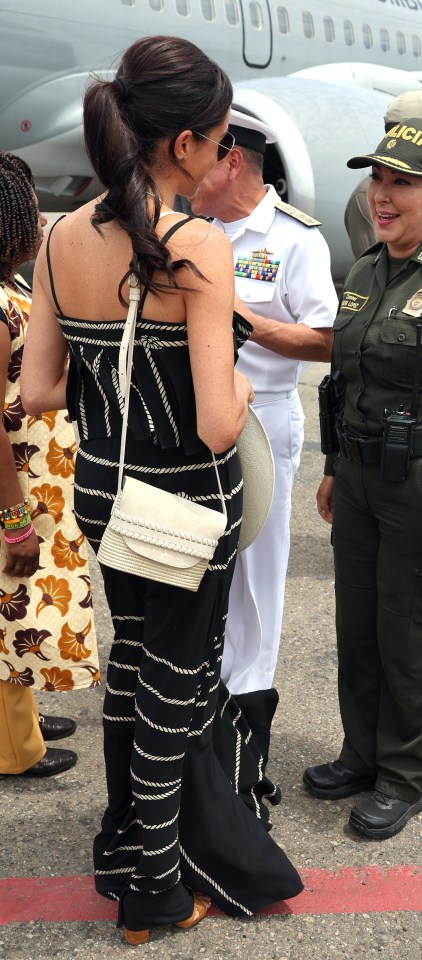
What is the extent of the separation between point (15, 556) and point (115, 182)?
116 centimetres

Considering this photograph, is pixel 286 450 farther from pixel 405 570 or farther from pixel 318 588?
pixel 318 588

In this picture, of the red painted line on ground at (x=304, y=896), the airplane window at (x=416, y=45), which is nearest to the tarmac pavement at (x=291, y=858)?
the red painted line on ground at (x=304, y=896)

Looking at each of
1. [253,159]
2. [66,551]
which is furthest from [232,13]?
[66,551]

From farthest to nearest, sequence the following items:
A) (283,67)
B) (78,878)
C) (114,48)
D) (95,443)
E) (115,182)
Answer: (283,67)
(114,48)
(78,878)
(95,443)
(115,182)

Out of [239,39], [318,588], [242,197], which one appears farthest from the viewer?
[239,39]

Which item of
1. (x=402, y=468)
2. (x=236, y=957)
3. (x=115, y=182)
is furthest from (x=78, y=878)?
(x=115, y=182)

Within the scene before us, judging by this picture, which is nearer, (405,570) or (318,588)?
(405,570)

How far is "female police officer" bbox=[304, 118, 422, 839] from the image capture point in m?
2.51

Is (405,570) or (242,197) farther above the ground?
(242,197)

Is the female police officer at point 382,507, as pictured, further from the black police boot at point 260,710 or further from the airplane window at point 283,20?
the airplane window at point 283,20

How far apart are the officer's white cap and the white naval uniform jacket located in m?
0.16

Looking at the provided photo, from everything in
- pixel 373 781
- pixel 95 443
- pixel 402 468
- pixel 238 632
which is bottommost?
pixel 373 781

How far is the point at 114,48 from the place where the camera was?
8883mm

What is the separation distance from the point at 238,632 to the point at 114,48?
286 inches
